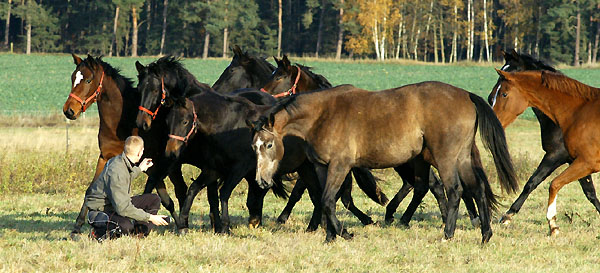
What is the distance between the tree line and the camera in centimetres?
6588

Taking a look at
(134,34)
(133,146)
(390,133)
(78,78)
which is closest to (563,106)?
(390,133)

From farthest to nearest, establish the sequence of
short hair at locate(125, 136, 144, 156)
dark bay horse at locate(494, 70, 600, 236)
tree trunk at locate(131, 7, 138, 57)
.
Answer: tree trunk at locate(131, 7, 138, 57) → dark bay horse at locate(494, 70, 600, 236) → short hair at locate(125, 136, 144, 156)

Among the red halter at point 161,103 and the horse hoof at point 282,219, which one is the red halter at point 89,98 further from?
the horse hoof at point 282,219

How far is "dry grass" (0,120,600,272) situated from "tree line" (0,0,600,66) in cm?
5488

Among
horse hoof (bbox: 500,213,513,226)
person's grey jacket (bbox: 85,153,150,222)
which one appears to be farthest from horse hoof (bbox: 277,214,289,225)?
horse hoof (bbox: 500,213,513,226)

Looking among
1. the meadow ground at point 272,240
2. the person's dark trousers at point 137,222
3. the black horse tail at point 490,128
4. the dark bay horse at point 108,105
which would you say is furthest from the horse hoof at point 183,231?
the black horse tail at point 490,128

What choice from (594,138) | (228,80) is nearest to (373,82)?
(228,80)

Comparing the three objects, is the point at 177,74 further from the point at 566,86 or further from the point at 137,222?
the point at 566,86

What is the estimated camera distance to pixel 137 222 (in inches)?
306

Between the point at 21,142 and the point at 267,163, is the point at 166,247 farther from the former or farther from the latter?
the point at 21,142

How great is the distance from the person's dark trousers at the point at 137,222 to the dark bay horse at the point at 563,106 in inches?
148

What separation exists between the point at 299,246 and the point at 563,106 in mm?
3157

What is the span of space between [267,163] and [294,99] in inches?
31.8

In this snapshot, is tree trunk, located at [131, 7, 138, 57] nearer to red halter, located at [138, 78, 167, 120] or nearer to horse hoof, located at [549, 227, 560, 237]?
red halter, located at [138, 78, 167, 120]
